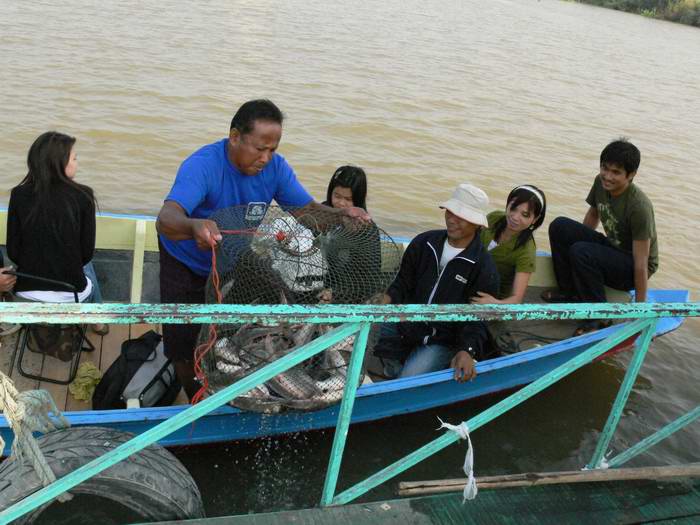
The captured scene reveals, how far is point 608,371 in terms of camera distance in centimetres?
620

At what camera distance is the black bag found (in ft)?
12.8

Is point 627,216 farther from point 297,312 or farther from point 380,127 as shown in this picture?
point 380,127

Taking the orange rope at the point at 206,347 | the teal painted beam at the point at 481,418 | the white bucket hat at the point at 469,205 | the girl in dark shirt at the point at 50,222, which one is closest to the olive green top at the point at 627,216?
the white bucket hat at the point at 469,205

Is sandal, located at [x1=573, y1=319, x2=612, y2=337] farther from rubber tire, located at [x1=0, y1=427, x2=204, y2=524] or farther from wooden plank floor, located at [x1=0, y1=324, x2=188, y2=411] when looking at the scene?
rubber tire, located at [x1=0, y1=427, x2=204, y2=524]

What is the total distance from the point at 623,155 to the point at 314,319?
348 centimetres

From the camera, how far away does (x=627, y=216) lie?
5.21 m

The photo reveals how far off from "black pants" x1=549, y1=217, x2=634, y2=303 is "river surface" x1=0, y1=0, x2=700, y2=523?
92 cm

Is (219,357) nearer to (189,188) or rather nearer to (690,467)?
(189,188)

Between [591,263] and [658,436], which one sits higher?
[591,263]

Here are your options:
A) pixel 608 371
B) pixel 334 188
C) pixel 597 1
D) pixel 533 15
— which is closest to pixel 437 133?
pixel 608 371

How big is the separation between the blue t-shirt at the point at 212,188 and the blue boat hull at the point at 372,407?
0.85m

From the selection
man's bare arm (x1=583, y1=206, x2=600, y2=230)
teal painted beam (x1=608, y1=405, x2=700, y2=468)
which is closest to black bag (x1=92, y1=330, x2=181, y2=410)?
teal painted beam (x1=608, y1=405, x2=700, y2=468)

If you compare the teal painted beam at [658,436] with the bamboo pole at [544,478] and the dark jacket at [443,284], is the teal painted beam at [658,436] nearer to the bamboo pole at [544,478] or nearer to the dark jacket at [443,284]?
the bamboo pole at [544,478]

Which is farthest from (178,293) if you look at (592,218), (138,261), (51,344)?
(592,218)
